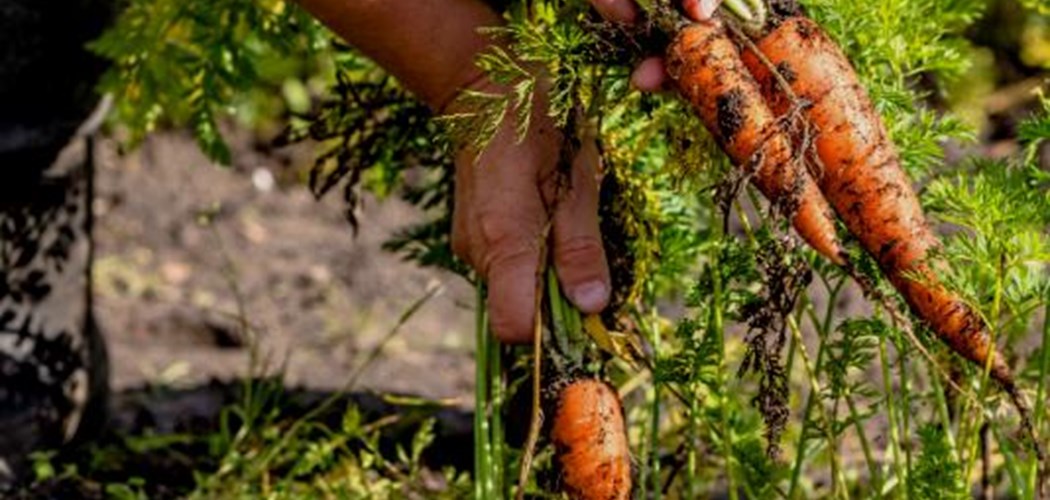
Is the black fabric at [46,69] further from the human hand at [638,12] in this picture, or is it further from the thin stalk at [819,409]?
the thin stalk at [819,409]

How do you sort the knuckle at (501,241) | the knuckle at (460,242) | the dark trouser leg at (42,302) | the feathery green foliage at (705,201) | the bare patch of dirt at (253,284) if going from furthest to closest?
the bare patch of dirt at (253,284) < the dark trouser leg at (42,302) < the knuckle at (460,242) < the knuckle at (501,241) < the feathery green foliage at (705,201)

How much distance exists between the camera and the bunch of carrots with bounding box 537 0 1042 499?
82.8 inches

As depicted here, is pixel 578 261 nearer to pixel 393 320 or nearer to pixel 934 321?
pixel 934 321

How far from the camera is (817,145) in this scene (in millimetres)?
2197

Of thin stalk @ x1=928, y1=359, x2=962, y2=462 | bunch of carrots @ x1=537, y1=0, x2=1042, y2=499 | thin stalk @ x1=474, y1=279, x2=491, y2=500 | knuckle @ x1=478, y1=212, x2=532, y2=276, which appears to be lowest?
thin stalk @ x1=474, y1=279, x2=491, y2=500

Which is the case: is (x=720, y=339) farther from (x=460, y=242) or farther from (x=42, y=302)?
(x=42, y=302)

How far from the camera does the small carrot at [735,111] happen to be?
2.10m

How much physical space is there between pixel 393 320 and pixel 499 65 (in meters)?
2.10

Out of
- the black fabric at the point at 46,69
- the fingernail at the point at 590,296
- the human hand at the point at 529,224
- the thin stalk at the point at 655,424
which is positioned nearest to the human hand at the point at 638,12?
the human hand at the point at 529,224

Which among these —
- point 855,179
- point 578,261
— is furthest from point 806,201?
point 578,261

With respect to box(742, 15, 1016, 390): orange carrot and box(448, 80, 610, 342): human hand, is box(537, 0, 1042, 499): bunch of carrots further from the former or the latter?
box(448, 80, 610, 342): human hand

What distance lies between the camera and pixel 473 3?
92.1 inches

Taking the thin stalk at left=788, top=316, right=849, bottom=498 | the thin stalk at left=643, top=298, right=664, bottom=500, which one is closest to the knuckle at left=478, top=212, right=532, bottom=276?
the thin stalk at left=643, top=298, right=664, bottom=500

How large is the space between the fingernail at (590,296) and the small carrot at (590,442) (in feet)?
0.28
